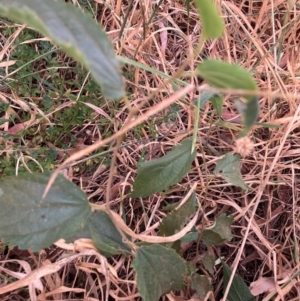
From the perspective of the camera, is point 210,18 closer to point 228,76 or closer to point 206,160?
point 228,76

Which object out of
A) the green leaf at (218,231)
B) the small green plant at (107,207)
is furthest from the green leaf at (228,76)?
the green leaf at (218,231)

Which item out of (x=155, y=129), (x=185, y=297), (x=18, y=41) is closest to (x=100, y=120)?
(x=155, y=129)

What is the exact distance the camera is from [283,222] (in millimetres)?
890

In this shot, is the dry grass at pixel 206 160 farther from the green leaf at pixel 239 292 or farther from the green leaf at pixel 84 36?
the green leaf at pixel 84 36

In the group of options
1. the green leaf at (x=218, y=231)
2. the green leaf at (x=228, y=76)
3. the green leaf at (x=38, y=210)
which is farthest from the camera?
the green leaf at (x=218, y=231)

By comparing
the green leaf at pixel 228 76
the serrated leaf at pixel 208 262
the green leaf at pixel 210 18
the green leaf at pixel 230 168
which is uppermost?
the green leaf at pixel 210 18

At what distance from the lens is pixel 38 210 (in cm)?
56

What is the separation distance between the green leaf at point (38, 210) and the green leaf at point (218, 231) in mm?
295

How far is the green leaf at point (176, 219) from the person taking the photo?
72 cm

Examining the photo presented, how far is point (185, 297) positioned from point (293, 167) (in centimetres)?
31

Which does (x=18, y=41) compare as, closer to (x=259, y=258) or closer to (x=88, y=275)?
(x=88, y=275)

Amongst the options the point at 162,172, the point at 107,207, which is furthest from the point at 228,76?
the point at 162,172

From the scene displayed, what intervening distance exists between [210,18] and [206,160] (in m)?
0.57

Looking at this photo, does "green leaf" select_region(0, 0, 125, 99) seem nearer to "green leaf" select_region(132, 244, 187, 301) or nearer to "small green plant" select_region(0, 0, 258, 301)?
"small green plant" select_region(0, 0, 258, 301)
